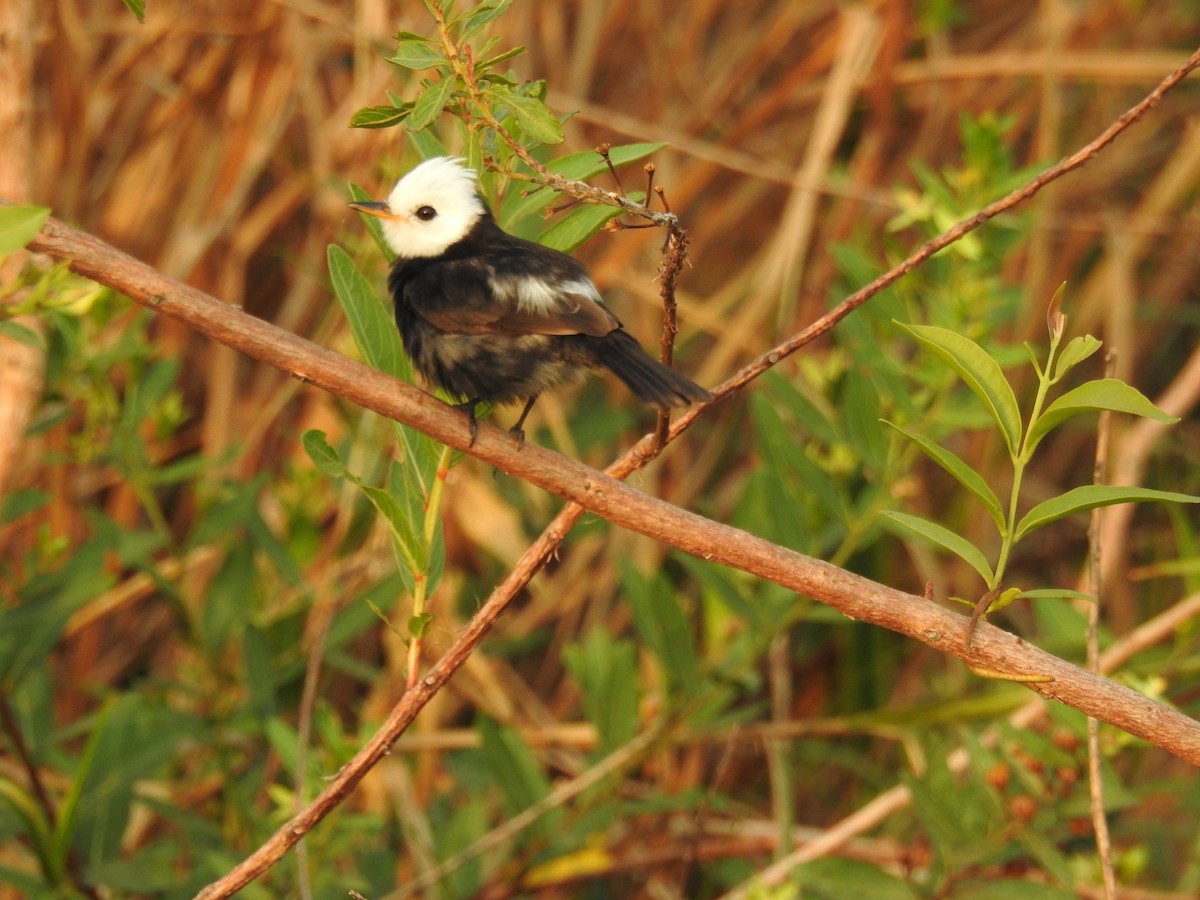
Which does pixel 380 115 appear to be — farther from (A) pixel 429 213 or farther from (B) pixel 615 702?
(B) pixel 615 702

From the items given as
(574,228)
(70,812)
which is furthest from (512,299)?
(70,812)

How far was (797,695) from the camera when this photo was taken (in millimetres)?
4484

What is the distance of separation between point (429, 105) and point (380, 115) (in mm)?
109

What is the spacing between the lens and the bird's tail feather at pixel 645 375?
83.9 inches

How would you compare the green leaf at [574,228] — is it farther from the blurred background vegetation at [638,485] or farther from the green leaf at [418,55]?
the blurred background vegetation at [638,485]

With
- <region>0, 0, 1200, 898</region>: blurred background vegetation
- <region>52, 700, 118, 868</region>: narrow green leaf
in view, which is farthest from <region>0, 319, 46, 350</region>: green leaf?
<region>52, 700, 118, 868</region>: narrow green leaf

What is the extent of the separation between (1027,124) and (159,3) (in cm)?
314

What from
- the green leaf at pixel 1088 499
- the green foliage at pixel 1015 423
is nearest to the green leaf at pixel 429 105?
the green foliage at pixel 1015 423

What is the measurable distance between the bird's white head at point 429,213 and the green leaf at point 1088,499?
149 cm

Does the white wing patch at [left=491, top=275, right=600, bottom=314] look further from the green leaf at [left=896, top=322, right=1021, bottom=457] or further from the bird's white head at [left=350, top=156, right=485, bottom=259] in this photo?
the green leaf at [left=896, top=322, right=1021, bottom=457]

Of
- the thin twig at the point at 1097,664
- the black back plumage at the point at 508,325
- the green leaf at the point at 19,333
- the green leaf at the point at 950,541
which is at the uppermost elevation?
the green leaf at the point at 19,333

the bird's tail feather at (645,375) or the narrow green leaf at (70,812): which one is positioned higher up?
the bird's tail feather at (645,375)

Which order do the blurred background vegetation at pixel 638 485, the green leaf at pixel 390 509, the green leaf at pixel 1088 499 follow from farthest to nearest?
the blurred background vegetation at pixel 638 485
the green leaf at pixel 390 509
the green leaf at pixel 1088 499

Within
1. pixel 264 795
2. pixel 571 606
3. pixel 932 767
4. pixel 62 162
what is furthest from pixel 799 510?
pixel 62 162
